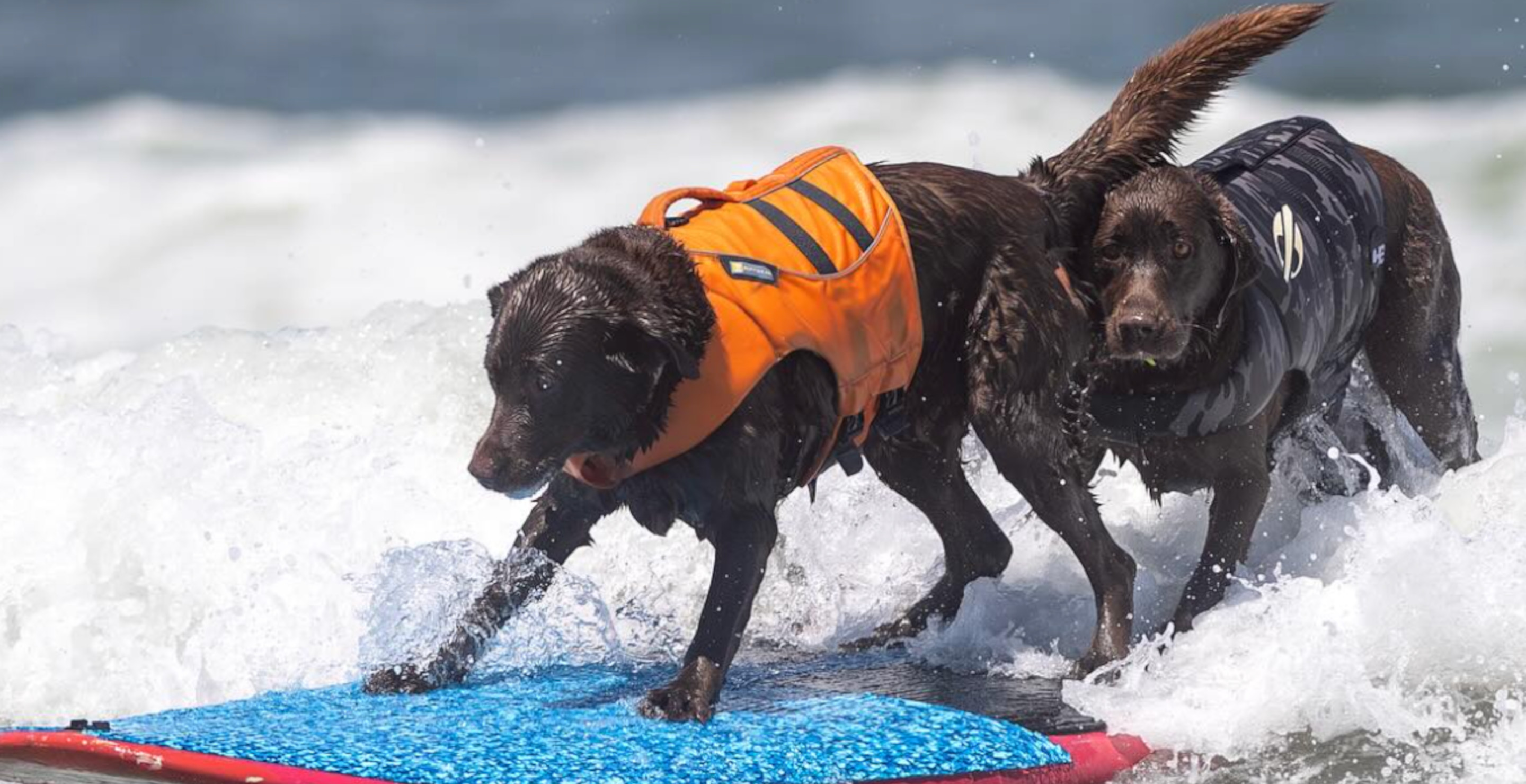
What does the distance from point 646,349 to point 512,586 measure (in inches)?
31.4

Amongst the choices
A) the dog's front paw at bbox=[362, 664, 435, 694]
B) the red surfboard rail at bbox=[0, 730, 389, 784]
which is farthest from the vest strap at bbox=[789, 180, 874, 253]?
the red surfboard rail at bbox=[0, 730, 389, 784]

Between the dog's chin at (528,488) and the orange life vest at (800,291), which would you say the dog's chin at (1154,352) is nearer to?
the orange life vest at (800,291)

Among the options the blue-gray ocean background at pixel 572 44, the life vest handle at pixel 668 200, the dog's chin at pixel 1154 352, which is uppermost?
the blue-gray ocean background at pixel 572 44

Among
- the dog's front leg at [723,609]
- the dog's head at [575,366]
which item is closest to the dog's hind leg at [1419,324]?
the dog's front leg at [723,609]

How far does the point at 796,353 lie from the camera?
4.88 metres

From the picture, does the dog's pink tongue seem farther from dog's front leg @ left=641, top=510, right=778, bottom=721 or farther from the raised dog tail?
the raised dog tail

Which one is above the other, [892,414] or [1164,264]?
[1164,264]

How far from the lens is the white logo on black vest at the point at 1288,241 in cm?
562

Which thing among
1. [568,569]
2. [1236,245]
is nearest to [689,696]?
[568,569]

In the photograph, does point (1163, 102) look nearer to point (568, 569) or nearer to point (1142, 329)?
point (1142, 329)

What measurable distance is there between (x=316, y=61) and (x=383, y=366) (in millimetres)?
10884

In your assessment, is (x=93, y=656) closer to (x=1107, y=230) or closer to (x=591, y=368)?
(x=591, y=368)

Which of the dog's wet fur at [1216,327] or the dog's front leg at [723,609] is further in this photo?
the dog's wet fur at [1216,327]

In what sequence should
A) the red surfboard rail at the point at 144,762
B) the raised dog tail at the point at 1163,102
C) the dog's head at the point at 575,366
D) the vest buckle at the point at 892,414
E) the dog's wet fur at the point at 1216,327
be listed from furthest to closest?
the raised dog tail at the point at 1163,102
the dog's wet fur at the point at 1216,327
the vest buckle at the point at 892,414
the dog's head at the point at 575,366
the red surfboard rail at the point at 144,762
